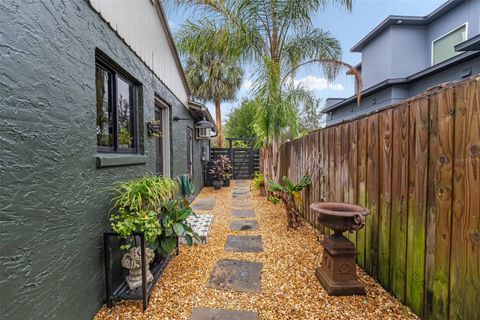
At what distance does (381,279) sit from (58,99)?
10.2 ft

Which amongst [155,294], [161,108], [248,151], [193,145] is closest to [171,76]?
[161,108]

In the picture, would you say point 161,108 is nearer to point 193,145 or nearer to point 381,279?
point 193,145

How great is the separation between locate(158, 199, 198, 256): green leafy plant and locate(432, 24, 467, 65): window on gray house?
8.69 m

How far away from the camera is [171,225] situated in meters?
2.49

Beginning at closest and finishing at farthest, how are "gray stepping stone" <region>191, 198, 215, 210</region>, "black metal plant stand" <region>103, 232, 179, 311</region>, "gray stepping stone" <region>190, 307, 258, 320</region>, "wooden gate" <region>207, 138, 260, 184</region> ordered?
1. "gray stepping stone" <region>190, 307, 258, 320</region>
2. "black metal plant stand" <region>103, 232, 179, 311</region>
3. "gray stepping stone" <region>191, 198, 215, 210</region>
4. "wooden gate" <region>207, 138, 260, 184</region>

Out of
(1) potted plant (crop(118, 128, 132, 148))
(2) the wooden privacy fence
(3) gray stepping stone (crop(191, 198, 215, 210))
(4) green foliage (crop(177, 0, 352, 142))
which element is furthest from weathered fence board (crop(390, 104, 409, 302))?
(3) gray stepping stone (crop(191, 198, 215, 210))

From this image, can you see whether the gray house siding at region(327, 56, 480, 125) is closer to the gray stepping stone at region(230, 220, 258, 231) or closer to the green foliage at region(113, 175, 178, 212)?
the gray stepping stone at region(230, 220, 258, 231)

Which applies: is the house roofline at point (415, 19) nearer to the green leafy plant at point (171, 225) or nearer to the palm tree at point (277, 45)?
the palm tree at point (277, 45)

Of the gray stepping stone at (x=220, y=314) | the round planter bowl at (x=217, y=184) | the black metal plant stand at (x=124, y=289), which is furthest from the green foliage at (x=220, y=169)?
the gray stepping stone at (x=220, y=314)

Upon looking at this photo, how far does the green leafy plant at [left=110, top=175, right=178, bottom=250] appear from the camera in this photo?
208 cm

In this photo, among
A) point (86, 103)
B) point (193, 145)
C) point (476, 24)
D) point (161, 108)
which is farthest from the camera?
point (193, 145)

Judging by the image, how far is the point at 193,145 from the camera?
7.95 meters

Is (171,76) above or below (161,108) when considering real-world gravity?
above

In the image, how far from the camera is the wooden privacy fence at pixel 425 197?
1498 millimetres
